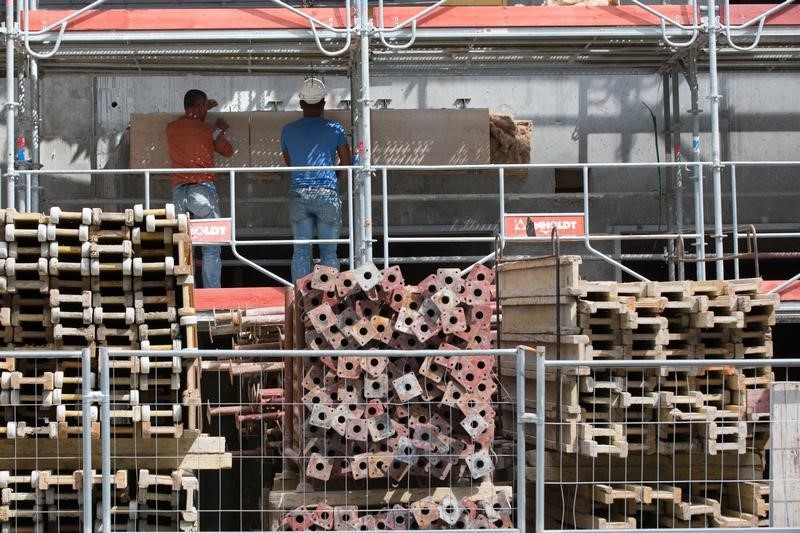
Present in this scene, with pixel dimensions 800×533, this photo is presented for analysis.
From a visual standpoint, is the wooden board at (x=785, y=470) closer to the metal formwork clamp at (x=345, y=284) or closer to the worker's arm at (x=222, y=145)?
the metal formwork clamp at (x=345, y=284)

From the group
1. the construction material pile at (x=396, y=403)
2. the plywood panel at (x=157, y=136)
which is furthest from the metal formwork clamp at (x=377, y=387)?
the plywood panel at (x=157, y=136)

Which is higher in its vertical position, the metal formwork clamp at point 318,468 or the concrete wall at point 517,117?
the concrete wall at point 517,117

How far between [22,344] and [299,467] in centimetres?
245

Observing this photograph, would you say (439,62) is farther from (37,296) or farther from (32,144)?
(37,296)

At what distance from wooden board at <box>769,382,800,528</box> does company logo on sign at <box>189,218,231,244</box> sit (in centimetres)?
597

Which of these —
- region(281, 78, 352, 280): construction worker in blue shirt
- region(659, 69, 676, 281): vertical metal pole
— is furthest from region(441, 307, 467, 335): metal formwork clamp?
region(659, 69, 676, 281): vertical metal pole

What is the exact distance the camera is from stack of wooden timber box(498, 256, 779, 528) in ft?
32.0

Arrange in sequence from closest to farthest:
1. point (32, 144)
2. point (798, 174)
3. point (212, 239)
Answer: point (212, 239), point (32, 144), point (798, 174)

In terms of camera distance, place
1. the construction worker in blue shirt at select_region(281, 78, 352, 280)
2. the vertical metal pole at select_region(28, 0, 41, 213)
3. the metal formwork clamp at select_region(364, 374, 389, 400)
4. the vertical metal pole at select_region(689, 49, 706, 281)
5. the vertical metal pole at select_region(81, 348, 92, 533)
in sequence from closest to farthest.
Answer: the vertical metal pole at select_region(81, 348, 92, 533), the metal formwork clamp at select_region(364, 374, 389, 400), the vertical metal pole at select_region(689, 49, 706, 281), the construction worker in blue shirt at select_region(281, 78, 352, 280), the vertical metal pole at select_region(28, 0, 41, 213)

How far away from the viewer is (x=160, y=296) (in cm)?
953

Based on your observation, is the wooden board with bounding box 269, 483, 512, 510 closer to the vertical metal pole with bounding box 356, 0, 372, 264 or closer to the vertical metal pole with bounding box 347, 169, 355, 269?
the vertical metal pole with bounding box 347, 169, 355, 269

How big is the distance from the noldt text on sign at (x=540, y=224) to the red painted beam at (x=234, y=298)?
262cm

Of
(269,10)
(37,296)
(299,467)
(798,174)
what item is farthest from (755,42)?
(37,296)

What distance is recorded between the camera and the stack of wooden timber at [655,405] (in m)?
9.74
